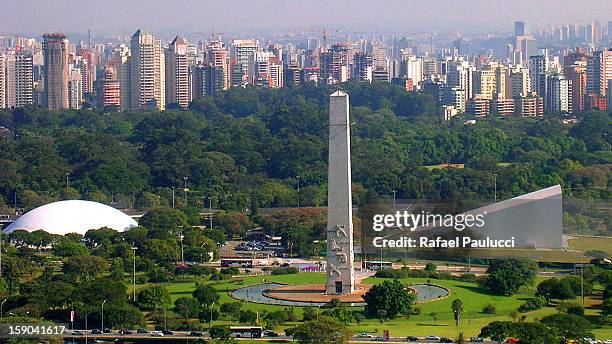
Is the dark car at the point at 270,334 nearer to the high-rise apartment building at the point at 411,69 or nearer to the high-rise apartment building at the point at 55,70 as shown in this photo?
the high-rise apartment building at the point at 55,70

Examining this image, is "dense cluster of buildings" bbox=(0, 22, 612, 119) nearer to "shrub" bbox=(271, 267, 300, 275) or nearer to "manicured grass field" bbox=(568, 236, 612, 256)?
"manicured grass field" bbox=(568, 236, 612, 256)

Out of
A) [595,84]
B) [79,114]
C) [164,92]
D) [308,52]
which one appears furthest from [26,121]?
[308,52]

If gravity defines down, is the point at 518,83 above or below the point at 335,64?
below

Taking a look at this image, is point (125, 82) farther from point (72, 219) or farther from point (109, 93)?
point (72, 219)

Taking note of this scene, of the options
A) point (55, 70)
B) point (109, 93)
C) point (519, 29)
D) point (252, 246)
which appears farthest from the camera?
point (519, 29)

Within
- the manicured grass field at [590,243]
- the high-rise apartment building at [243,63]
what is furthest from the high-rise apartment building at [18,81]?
the manicured grass field at [590,243]

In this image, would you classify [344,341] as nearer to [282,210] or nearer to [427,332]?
[427,332]

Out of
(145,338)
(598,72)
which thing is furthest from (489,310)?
(598,72)
